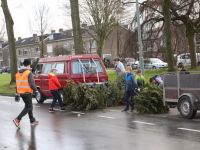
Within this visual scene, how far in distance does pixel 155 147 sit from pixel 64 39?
66.9 m

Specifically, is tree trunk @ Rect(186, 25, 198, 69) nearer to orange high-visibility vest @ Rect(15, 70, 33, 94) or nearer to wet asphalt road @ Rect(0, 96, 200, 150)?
wet asphalt road @ Rect(0, 96, 200, 150)

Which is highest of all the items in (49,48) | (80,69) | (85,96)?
(49,48)

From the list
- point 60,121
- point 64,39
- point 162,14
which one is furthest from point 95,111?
point 64,39

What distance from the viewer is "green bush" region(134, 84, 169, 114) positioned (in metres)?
11.2

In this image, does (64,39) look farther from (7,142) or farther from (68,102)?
(7,142)

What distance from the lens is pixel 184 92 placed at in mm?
10148

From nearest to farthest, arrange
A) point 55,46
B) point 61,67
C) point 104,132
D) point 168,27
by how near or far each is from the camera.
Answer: point 104,132, point 61,67, point 168,27, point 55,46

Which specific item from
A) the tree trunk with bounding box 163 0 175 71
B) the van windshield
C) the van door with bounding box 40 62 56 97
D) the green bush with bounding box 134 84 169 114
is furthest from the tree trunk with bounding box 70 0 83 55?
the green bush with bounding box 134 84 169 114

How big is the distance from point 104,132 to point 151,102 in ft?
10.9

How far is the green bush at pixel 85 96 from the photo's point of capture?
12.8 meters

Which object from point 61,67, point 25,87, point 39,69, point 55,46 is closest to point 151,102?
point 25,87

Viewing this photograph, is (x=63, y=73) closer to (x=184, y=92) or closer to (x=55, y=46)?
(x=184, y=92)

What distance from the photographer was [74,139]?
7.68 m

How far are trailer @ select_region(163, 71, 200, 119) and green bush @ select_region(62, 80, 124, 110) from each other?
9.76ft
